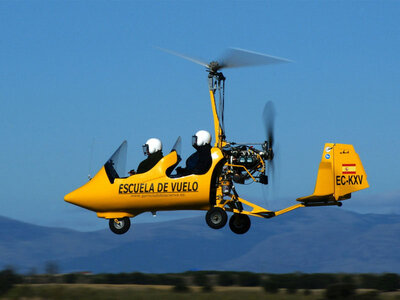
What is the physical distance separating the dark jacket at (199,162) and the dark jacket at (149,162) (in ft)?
2.73

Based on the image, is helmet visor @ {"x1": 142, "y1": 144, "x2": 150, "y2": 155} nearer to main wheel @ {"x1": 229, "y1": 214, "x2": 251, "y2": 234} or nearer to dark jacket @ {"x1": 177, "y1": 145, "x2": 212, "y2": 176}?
dark jacket @ {"x1": 177, "y1": 145, "x2": 212, "y2": 176}

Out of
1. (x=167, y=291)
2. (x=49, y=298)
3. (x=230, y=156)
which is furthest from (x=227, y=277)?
(x=49, y=298)

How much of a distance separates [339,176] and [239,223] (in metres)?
3.48

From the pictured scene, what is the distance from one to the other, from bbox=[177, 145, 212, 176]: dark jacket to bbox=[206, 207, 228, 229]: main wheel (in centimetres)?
124

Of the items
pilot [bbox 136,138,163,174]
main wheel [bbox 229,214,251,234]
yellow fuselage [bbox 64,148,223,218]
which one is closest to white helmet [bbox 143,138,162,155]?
pilot [bbox 136,138,163,174]

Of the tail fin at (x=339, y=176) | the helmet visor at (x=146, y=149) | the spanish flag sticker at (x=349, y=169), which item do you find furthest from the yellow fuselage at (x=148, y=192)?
the spanish flag sticker at (x=349, y=169)

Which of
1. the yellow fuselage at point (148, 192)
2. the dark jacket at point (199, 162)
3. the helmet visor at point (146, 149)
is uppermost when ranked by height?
the helmet visor at point (146, 149)

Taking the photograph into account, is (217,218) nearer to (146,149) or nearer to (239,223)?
(239,223)

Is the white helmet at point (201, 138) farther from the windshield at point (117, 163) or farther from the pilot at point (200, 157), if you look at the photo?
the windshield at point (117, 163)

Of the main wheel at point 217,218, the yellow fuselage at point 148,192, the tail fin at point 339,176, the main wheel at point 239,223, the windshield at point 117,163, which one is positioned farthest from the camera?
the main wheel at point 239,223

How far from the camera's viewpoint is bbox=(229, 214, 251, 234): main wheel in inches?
976

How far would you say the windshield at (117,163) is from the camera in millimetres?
24625

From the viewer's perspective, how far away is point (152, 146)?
2488 centimetres

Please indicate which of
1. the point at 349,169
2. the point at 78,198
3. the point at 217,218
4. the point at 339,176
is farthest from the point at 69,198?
the point at 349,169
